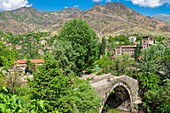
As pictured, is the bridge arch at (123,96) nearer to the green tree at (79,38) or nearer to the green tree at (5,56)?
the green tree at (79,38)

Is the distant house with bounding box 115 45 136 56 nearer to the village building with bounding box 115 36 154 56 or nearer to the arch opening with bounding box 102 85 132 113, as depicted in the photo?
the village building with bounding box 115 36 154 56

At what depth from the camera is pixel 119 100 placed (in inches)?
909

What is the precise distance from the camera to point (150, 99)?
19188mm

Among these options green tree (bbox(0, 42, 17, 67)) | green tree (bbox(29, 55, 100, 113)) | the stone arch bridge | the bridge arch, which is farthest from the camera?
the bridge arch

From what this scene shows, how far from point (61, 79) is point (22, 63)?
33.9m

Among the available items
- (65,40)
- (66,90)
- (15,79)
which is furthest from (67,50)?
(66,90)

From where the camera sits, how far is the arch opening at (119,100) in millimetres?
21542

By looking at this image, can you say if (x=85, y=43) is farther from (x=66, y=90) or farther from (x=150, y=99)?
(x=66, y=90)

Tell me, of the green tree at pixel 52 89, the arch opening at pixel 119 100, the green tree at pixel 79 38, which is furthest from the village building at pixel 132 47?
the green tree at pixel 52 89

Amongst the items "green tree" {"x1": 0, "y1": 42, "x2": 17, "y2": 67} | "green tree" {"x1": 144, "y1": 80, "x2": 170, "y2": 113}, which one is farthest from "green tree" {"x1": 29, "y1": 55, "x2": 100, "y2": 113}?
"green tree" {"x1": 144, "y1": 80, "x2": 170, "y2": 113}

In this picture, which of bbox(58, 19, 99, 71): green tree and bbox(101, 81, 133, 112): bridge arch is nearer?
bbox(101, 81, 133, 112): bridge arch

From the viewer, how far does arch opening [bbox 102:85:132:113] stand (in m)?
21.5

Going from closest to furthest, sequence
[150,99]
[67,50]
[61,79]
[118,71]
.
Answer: [61,79] → [150,99] → [67,50] → [118,71]

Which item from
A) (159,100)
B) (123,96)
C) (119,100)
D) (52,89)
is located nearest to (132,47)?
(119,100)
